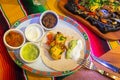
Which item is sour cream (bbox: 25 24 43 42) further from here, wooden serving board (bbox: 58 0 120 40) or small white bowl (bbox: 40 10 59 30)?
wooden serving board (bbox: 58 0 120 40)

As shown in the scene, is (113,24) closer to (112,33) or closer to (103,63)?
(112,33)

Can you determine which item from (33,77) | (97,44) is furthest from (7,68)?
(97,44)

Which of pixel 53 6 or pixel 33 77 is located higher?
pixel 53 6

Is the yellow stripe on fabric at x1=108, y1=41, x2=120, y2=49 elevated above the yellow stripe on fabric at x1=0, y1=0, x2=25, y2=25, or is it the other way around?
the yellow stripe on fabric at x1=0, y1=0, x2=25, y2=25

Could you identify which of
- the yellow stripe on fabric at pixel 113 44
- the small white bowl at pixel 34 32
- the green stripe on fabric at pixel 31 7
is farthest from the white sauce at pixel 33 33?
the yellow stripe on fabric at pixel 113 44

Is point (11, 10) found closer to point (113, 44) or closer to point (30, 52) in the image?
point (30, 52)

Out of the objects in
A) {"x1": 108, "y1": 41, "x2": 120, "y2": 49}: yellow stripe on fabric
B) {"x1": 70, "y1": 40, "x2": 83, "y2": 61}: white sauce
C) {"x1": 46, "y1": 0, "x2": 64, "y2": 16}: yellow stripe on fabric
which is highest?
{"x1": 46, "y1": 0, "x2": 64, "y2": 16}: yellow stripe on fabric

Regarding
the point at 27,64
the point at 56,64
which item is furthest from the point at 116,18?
the point at 27,64

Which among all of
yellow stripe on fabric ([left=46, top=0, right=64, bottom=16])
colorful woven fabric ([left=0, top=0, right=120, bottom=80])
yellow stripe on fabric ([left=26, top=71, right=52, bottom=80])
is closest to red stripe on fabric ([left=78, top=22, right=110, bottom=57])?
colorful woven fabric ([left=0, top=0, right=120, bottom=80])
